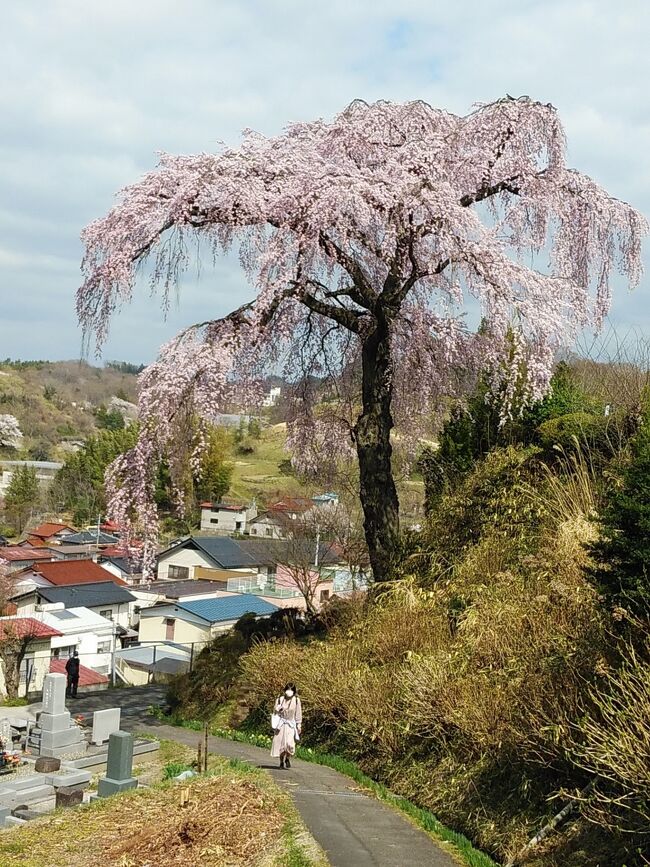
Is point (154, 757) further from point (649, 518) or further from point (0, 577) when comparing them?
point (0, 577)

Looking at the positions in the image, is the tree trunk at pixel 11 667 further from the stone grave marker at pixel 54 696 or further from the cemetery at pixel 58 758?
the stone grave marker at pixel 54 696

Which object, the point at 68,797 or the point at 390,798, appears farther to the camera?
the point at 68,797

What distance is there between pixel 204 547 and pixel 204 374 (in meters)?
52.0

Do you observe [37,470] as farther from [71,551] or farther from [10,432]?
[71,551]

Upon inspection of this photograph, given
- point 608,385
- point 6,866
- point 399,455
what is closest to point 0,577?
point 399,455

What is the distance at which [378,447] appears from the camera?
44.3 feet

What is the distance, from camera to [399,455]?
1662 cm

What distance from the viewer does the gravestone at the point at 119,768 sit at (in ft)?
34.1

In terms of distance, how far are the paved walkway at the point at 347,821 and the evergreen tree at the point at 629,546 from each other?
2.74 meters

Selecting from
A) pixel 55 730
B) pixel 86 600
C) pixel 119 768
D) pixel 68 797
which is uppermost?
pixel 119 768

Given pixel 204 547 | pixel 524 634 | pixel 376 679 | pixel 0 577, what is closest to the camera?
pixel 524 634

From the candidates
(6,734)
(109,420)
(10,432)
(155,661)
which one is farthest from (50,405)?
(6,734)

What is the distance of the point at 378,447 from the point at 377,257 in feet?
10.3

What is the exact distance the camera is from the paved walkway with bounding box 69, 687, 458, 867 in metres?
7.26
